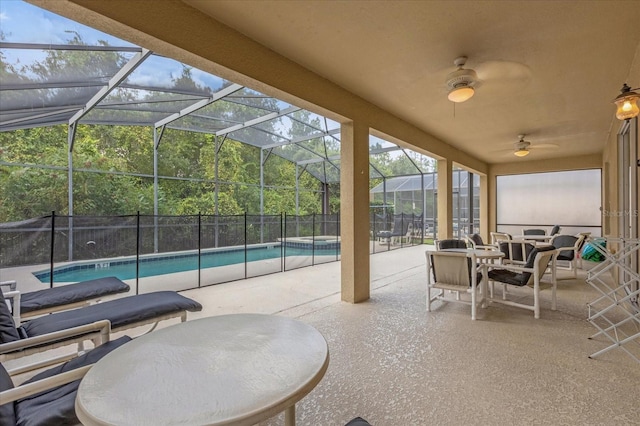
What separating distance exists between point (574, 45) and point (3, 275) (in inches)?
331

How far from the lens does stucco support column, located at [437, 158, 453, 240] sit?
6.17 m

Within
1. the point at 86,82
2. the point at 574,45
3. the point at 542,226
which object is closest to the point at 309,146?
the point at 86,82

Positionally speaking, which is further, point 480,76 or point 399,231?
point 399,231

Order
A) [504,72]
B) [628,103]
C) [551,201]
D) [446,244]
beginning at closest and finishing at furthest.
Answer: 1. [628,103]
2. [504,72]
3. [446,244]
4. [551,201]

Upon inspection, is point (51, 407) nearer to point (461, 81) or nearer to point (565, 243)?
point (461, 81)

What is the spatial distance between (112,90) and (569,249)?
327 inches

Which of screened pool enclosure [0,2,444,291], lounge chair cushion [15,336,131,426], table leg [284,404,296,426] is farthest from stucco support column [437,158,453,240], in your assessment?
lounge chair cushion [15,336,131,426]

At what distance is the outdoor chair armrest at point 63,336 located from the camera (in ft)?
5.03

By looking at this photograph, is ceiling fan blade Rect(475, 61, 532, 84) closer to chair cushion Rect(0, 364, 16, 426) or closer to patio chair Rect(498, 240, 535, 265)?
patio chair Rect(498, 240, 535, 265)

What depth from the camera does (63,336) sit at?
1626 millimetres

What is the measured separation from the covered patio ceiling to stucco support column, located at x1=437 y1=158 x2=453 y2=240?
342cm

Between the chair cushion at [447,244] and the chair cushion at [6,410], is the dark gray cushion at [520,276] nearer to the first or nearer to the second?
the chair cushion at [447,244]

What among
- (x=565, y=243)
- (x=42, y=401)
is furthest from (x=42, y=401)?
(x=565, y=243)

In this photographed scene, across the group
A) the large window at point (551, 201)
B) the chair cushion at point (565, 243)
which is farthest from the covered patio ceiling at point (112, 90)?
the chair cushion at point (565, 243)
